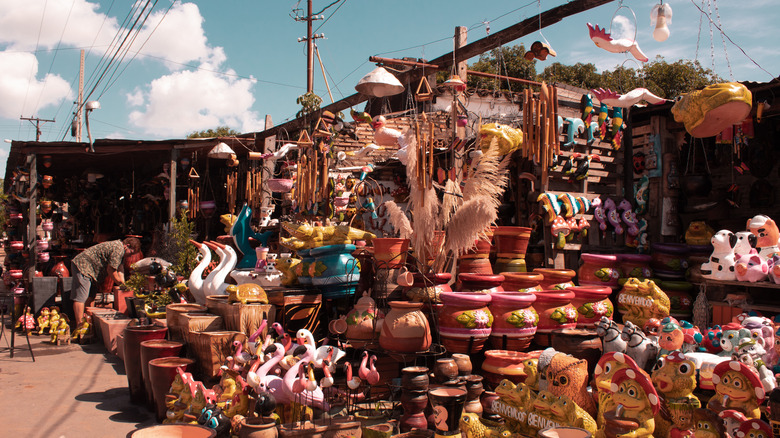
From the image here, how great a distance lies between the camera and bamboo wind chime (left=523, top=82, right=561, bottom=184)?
12.8 feet

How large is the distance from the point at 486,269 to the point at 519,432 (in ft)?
6.48

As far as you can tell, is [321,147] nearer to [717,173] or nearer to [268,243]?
[268,243]

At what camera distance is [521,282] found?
15.6ft

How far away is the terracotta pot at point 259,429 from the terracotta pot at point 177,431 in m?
0.17

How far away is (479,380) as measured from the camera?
3.76 metres

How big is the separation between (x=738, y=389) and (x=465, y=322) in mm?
1802

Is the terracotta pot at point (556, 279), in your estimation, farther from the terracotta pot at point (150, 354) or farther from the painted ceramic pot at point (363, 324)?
the terracotta pot at point (150, 354)

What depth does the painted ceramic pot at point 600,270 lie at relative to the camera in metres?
5.61

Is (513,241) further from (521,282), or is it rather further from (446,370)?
(446,370)

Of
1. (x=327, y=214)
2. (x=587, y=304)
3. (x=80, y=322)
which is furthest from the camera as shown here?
(x=80, y=322)

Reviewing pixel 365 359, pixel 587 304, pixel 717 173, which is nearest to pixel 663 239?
pixel 717 173

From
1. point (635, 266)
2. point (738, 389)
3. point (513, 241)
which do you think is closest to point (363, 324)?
point (513, 241)

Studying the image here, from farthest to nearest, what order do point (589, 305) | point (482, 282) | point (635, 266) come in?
A: point (635, 266), point (589, 305), point (482, 282)

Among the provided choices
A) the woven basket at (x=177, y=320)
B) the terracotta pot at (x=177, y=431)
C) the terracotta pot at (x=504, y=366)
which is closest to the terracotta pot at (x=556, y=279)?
the terracotta pot at (x=504, y=366)
